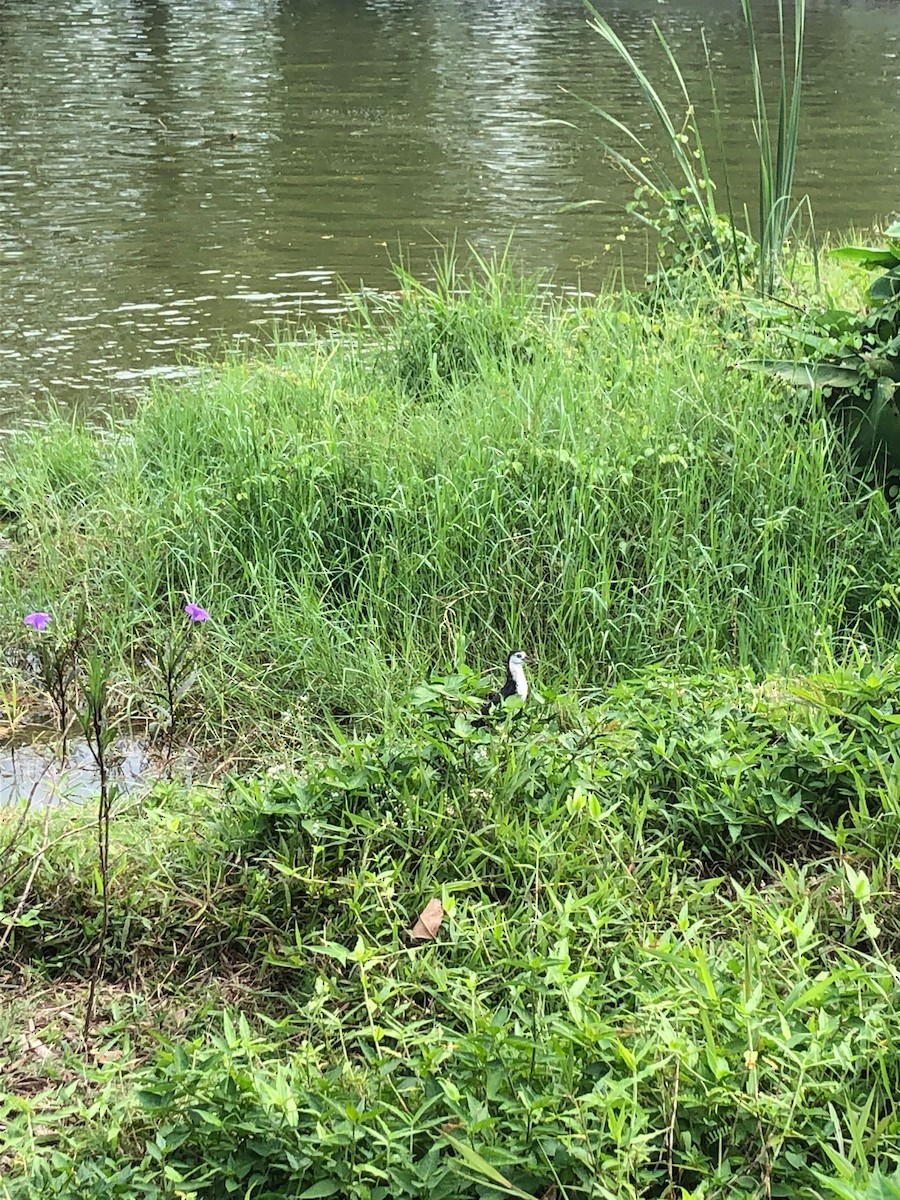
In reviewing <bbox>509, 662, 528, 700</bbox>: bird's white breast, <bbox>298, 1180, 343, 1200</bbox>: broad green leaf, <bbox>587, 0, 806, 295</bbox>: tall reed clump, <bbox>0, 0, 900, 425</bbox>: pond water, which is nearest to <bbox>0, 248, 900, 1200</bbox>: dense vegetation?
<bbox>298, 1180, 343, 1200</bbox>: broad green leaf

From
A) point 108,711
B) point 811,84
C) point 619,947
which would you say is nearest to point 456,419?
point 108,711

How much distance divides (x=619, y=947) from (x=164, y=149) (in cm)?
1072

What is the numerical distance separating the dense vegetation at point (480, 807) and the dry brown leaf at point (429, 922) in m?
0.01

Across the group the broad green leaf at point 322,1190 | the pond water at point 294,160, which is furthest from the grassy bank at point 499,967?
the pond water at point 294,160

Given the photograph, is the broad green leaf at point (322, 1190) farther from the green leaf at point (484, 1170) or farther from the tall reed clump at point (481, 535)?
the tall reed clump at point (481, 535)

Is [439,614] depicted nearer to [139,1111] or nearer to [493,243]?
[139,1111]

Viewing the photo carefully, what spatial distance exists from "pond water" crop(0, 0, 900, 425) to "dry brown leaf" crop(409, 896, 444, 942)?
402 centimetres

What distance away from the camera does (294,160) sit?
11125 millimetres

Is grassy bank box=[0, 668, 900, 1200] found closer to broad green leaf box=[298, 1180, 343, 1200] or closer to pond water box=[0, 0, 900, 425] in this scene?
broad green leaf box=[298, 1180, 343, 1200]

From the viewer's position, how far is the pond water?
725 centimetres

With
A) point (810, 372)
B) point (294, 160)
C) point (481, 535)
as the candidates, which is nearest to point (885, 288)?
point (810, 372)

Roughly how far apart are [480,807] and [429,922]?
298mm

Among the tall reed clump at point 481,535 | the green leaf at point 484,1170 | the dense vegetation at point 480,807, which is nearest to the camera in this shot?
the green leaf at point 484,1170

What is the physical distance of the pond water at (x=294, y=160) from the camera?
7250 mm
